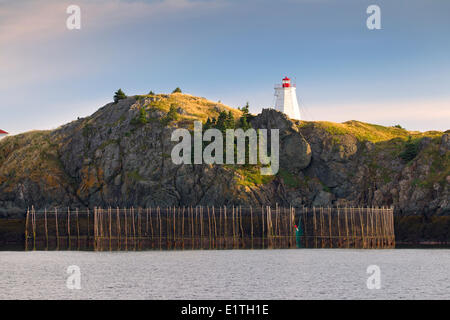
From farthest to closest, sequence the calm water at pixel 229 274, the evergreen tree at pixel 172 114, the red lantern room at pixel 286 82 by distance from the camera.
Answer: the red lantern room at pixel 286 82
the evergreen tree at pixel 172 114
the calm water at pixel 229 274

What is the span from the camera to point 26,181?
128m

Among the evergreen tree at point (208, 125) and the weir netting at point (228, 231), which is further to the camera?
the evergreen tree at point (208, 125)

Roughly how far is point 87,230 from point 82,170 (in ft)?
75.5

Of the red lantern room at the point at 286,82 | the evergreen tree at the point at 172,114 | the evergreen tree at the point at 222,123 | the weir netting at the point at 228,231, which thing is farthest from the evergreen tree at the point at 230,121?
the weir netting at the point at 228,231

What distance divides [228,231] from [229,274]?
125 ft

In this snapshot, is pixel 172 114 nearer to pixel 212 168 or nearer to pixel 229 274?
pixel 212 168

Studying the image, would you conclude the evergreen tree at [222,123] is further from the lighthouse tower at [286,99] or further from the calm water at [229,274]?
the calm water at [229,274]

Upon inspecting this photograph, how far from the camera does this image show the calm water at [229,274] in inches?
2063

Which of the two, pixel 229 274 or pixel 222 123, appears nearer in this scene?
pixel 229 274

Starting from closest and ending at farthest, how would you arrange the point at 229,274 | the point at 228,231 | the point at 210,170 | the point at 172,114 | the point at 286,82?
1. the point at 229,274
2. the point at 228,231
3. the point at 210,170
4. the point at 172,114
5. the point at 286,82

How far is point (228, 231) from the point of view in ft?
339

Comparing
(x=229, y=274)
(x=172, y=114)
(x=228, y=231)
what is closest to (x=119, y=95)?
(x=172, y=114)

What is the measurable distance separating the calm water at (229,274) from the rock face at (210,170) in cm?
2396
